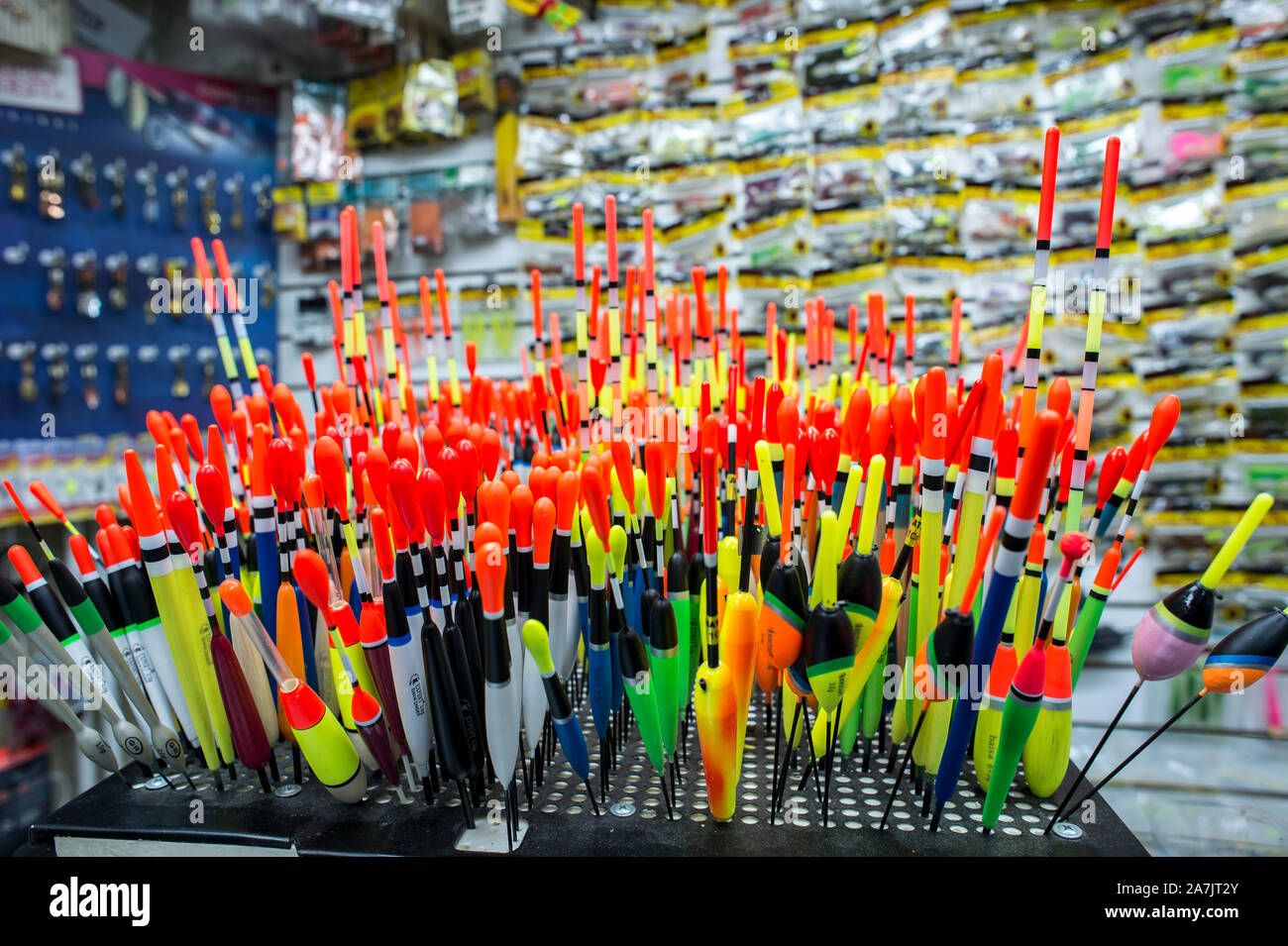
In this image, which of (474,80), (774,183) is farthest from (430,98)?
(774,183)

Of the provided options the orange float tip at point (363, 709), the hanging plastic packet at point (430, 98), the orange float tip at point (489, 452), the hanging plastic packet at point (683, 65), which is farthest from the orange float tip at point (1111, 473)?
the hanging plastic packet at point (430, 98)

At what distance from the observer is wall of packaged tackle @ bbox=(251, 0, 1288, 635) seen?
6.65ft

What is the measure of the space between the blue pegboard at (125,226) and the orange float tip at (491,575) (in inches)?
84.6

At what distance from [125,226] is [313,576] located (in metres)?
2.29

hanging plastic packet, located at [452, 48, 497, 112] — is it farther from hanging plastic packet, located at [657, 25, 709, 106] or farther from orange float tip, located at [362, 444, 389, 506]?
orange float tip, located at [362, 444, 389, 506]

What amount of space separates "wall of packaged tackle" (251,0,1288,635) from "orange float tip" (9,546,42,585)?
157 centimetres

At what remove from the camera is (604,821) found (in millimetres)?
706

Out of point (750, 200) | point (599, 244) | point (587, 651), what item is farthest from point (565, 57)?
point (587, 651)

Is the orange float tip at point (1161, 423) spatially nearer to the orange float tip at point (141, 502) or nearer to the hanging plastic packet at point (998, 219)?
the orange float tip at point (141, 502)

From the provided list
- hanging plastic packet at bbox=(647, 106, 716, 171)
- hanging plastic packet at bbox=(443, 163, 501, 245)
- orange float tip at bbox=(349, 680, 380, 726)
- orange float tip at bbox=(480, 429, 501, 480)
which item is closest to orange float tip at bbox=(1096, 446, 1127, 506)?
orange float tip at bbox=(480, 429, 501, 480)

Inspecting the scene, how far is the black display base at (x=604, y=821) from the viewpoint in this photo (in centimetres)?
66

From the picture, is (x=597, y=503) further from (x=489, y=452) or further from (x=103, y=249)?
(x=103, y=249)

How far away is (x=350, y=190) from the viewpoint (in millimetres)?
2807
